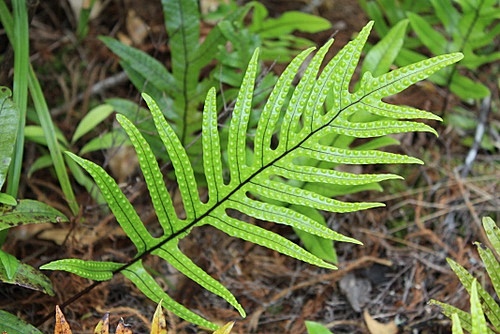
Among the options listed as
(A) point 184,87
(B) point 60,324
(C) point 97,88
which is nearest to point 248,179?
(B) point 60,324

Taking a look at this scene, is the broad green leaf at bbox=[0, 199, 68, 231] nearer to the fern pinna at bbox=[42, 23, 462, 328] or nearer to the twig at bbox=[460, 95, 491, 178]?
the fern pinna at bbox=[42, 23, 462, 328]

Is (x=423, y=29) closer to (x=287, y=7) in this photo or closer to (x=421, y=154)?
(x=421, y=154)

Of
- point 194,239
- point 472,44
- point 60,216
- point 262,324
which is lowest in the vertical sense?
point 262,324

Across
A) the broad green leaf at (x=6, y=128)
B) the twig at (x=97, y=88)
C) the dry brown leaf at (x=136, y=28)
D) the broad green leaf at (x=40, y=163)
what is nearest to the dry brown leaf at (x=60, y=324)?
the broad green leaf at (x=6, y=128)

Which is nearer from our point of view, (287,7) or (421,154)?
(421,154)

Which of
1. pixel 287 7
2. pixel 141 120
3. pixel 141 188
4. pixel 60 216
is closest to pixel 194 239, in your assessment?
pixel 141 188

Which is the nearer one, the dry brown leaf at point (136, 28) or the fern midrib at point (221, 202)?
the fern midrib at point (221, 202)

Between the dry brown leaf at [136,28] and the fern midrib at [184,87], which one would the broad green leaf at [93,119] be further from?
the dry brown leaf at [136,28]
